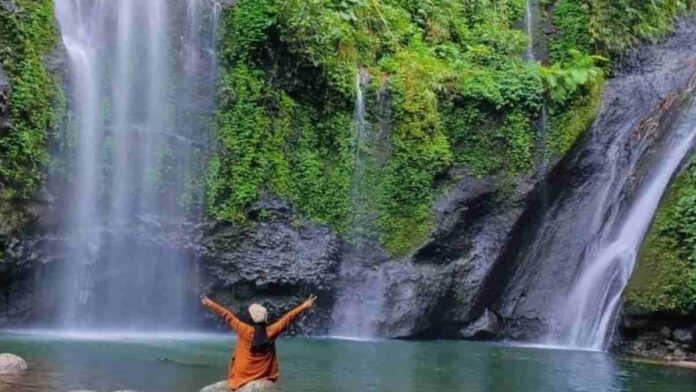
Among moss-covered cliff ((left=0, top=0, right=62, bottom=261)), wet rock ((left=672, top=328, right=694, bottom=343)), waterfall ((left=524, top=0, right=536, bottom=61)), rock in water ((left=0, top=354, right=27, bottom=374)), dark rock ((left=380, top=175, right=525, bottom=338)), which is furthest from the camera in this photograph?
waterfall ((left=524, top=0, right=536, bottom=61))

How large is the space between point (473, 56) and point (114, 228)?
826 cm

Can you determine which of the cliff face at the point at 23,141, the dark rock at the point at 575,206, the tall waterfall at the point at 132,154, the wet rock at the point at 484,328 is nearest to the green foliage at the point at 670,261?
the dark rock at the point at 575,206

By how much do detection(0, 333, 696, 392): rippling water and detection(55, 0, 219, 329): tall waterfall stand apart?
128 centimetres

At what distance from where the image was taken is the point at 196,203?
662 inches

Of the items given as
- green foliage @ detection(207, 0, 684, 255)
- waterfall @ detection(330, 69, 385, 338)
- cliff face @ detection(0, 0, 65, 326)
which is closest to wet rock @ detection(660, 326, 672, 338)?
green foliage @ detection(207, 0, 684, 255)

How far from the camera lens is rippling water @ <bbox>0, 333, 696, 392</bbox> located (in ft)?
33.2

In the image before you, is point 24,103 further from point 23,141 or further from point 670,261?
point 670,261

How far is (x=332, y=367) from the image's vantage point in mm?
12047

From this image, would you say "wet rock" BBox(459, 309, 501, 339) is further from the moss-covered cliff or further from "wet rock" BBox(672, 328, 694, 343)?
the moss-covered cliff

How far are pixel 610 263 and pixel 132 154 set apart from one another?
8.77 m

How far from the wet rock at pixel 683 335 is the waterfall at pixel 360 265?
16.7 feet

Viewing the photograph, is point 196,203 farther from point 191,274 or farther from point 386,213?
point 386,213

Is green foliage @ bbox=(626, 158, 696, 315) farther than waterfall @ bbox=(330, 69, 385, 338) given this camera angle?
No

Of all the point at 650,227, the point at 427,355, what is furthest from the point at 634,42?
the point at 427,355
